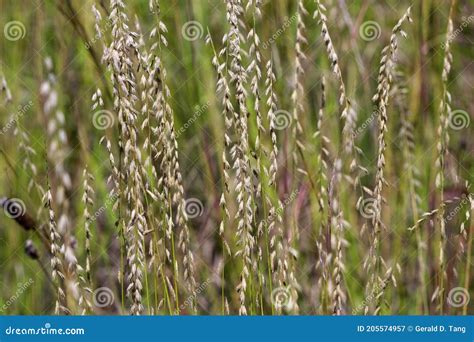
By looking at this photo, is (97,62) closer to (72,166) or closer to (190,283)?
(72,166)

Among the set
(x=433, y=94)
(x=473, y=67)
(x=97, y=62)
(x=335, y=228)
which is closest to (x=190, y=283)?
(x=335, y=228)

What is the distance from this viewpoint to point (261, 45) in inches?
110

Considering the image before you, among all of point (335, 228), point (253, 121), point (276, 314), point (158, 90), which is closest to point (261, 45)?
point (253, 121)

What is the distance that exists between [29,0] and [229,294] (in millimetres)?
1367

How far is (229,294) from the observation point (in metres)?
2.75

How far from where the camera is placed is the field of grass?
2602 mm

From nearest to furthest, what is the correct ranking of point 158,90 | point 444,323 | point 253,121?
point 158,90
point 444,323
point 253,121

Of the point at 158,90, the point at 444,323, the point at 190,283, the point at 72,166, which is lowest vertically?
the point at 444,323

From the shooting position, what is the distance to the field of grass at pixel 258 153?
260 cm

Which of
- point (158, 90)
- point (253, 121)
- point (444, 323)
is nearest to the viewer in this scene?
point (158, 90)

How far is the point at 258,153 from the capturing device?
8.39 ft

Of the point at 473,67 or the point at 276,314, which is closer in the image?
the point at 276,314

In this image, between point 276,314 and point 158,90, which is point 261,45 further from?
point 276,314

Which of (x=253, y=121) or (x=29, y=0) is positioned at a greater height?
(x=29, y=0)
